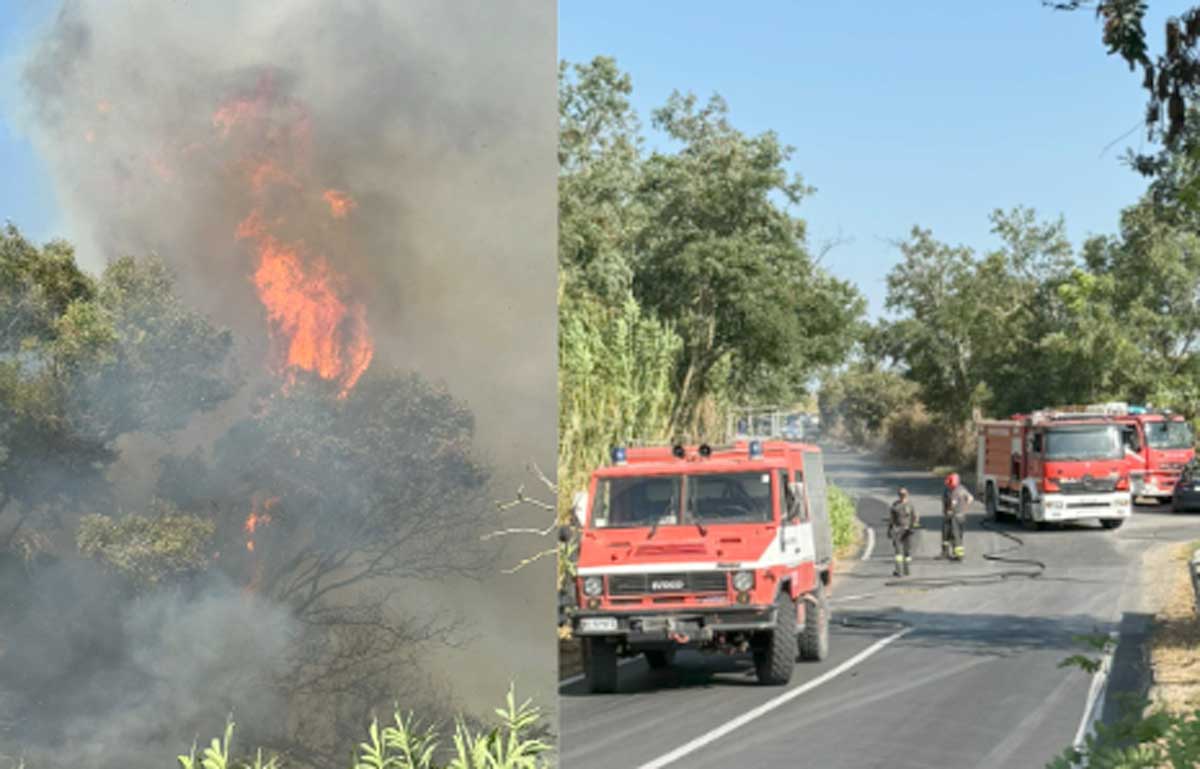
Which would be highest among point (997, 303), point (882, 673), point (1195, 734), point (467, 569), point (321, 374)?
point (997, 303)

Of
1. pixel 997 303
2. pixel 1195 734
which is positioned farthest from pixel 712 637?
pixel 997 303

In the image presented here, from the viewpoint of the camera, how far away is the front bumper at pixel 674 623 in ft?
46.9

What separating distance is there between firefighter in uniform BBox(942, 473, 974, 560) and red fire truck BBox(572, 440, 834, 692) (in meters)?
Result: 13.4

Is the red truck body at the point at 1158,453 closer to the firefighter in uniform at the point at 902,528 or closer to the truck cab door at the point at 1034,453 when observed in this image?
the truck cab door at the point at 1034,453

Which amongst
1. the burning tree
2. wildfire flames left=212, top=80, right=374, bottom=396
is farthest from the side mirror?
the burning tree

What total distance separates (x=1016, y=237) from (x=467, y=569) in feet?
212

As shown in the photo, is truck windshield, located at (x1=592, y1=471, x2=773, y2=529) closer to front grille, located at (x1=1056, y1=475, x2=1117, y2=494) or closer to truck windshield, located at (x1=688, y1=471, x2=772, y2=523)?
truck windshield, located at (x1=688, y1=471, x2=772, y2=523)

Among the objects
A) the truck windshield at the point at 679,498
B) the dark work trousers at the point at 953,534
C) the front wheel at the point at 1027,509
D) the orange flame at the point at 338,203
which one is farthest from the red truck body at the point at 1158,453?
the orange flame at the point at 338,203

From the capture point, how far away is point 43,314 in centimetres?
526

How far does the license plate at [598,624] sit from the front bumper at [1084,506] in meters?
23.8

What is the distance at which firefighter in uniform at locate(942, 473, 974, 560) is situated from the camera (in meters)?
28.9

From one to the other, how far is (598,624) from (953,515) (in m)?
16.2

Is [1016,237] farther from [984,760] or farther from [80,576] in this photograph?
[80,576]

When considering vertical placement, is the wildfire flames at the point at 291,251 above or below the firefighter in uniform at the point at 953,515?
above
